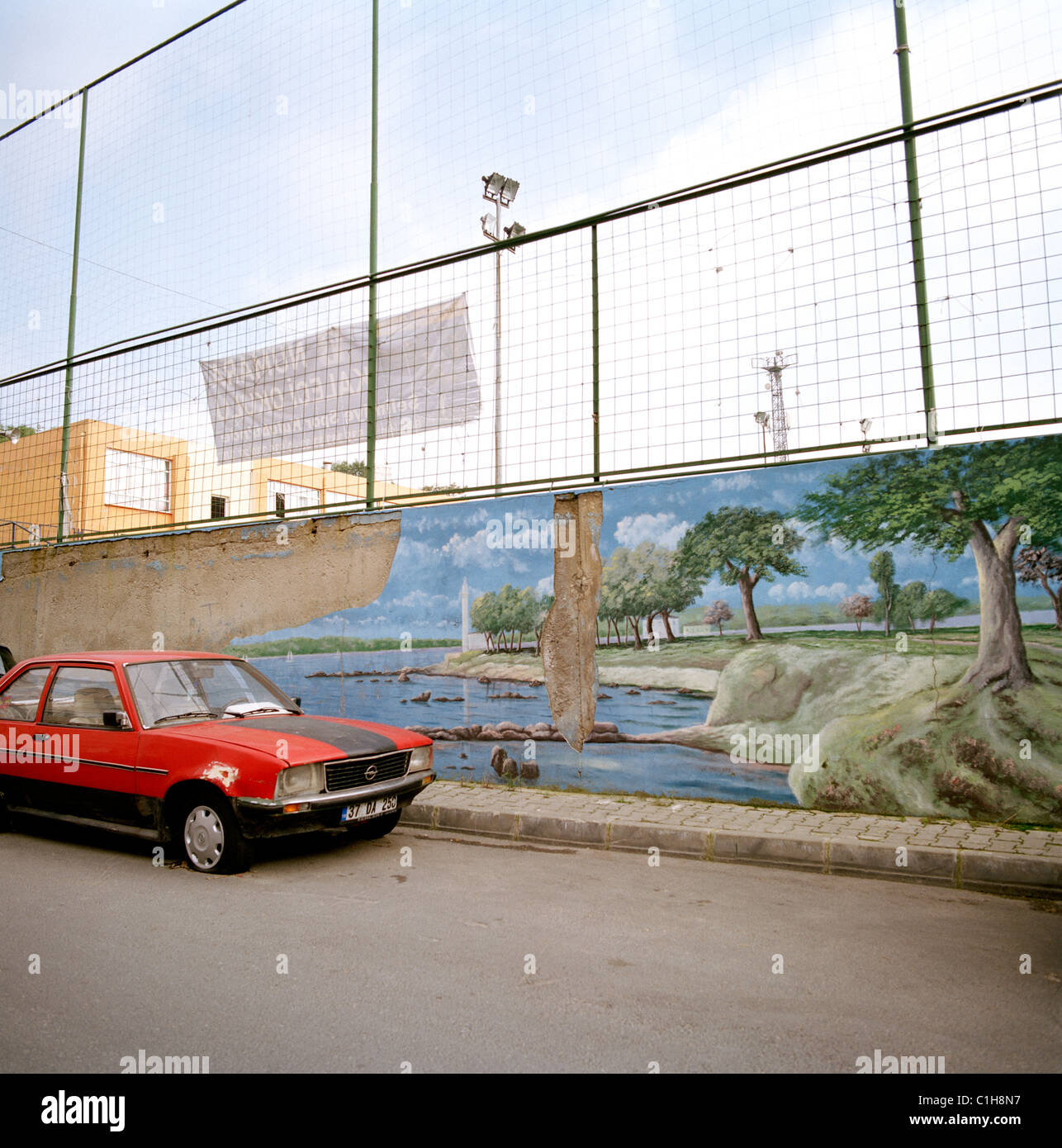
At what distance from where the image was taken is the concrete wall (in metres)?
9.41

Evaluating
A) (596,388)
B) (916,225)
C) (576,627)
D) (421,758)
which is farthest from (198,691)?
(916,225)

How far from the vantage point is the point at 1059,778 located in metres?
5.98

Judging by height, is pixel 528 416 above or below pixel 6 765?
above

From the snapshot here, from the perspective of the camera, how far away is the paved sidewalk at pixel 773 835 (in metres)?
5.15

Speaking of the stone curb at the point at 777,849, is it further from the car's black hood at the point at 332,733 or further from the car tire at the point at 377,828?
the car's black hood at the point at 332,733

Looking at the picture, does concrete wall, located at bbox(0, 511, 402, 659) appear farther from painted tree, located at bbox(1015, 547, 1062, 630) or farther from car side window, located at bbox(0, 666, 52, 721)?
painted tree, located at bbox(1015, 547, 1062, 630)

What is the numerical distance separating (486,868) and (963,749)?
3648mm

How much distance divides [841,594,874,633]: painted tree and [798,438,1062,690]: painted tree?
44 cm

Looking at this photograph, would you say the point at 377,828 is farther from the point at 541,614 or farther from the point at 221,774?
the point at 541,614

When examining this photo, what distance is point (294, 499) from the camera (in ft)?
32.8

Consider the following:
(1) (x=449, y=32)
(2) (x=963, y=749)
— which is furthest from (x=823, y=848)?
(1) (x=449, y=32)

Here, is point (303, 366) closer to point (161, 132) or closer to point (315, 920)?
point (161, 132)

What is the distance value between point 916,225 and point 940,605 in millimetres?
3050

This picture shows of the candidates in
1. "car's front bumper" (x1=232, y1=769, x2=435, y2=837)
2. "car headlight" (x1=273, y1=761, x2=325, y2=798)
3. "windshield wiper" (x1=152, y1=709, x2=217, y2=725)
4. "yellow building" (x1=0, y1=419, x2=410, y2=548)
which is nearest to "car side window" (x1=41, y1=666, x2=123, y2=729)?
"windshield wiper" (x1=152, y1=709, x2=217, y2=725)
